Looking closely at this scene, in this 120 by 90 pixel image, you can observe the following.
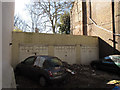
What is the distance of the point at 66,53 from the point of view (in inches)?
370

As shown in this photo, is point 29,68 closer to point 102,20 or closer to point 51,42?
point 51,42

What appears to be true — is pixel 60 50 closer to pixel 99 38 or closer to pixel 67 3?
pixel 99 38

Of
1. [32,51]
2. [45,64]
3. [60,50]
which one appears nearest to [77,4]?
[60,50]

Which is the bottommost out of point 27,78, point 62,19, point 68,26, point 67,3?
point 27,78

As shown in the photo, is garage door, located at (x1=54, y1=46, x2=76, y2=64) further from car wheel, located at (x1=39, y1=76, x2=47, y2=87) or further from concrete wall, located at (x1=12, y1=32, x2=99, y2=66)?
car wheel, located at (x1=39, y1=76, x2=47, y2=87)

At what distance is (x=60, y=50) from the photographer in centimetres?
911

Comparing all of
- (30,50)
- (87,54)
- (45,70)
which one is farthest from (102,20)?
(45,70)

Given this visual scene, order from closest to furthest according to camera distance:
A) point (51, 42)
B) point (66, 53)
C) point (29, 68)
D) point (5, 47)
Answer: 1. point (5, 47)
2. point (29, 68)
3. point (51, 42)
4. point (66, 53)

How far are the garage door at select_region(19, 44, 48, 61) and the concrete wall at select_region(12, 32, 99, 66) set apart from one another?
0.19 metres

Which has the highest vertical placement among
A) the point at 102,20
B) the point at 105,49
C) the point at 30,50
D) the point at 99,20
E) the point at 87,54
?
the point at 99,20

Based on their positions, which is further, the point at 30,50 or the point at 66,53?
the point at 66,53

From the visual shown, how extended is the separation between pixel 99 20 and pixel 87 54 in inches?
208

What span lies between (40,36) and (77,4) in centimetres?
1172

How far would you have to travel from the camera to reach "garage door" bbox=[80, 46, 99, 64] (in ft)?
33.7
